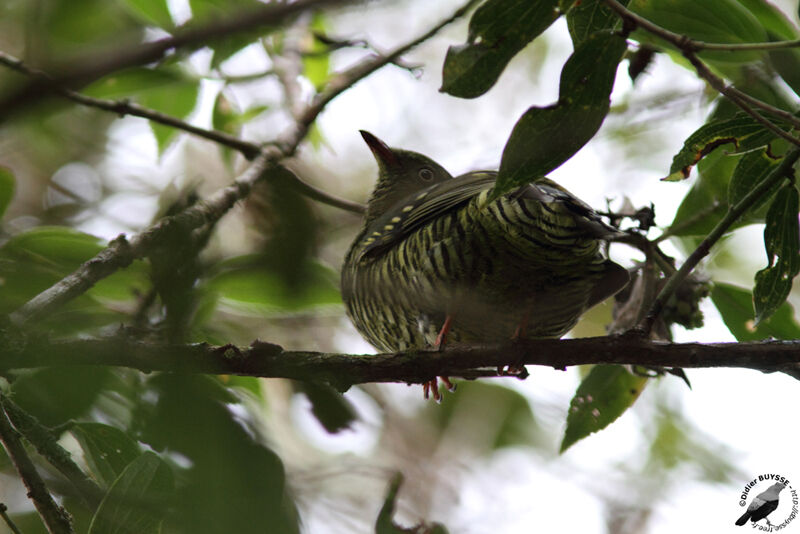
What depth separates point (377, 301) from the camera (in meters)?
3.17

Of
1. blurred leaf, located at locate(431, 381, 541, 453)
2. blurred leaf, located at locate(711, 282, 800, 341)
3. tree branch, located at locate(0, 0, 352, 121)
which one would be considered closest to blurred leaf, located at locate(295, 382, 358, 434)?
tree branch, located at locate(0, 0, 352, 121)

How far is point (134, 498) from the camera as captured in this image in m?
1.21

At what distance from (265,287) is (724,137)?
141cm

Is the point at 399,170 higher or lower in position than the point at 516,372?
higher

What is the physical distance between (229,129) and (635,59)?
2.68 meters

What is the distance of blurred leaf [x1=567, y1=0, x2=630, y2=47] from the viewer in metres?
2.00

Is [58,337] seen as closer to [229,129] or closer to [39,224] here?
[39,224]

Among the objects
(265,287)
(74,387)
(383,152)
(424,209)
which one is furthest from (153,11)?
(74,387)

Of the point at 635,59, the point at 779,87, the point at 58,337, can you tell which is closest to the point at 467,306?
the point at 635,59

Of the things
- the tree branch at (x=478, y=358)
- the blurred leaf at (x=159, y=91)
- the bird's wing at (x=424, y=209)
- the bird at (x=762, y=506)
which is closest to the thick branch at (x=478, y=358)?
the tree branch at (x=478, y=358)

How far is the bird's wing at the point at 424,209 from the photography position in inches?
120

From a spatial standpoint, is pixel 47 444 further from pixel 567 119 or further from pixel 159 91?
pixel 159 91

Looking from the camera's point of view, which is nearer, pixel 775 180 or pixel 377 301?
pixel 775 180

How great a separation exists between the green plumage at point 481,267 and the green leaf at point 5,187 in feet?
3.37
